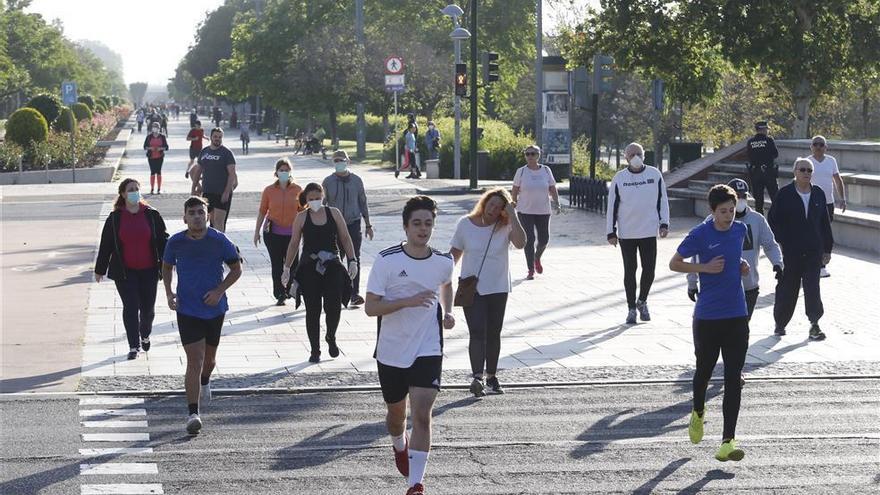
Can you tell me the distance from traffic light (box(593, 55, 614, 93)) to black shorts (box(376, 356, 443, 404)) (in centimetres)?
2209

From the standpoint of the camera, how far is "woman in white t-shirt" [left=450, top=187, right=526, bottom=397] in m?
10.6

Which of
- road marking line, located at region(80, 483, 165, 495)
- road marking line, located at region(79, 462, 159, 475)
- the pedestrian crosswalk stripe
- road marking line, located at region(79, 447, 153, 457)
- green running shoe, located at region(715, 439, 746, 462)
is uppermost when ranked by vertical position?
green running shoe, located at region(715, 439, 746, 462)

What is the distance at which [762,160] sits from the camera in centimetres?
2433

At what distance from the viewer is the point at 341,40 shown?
60250 millimetres

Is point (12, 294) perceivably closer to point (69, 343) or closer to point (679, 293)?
point (69, 343)

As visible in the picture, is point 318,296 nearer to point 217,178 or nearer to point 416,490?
point 416,490

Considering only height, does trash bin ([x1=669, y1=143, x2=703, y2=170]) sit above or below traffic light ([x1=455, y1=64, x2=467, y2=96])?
below

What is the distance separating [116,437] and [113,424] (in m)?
0.44

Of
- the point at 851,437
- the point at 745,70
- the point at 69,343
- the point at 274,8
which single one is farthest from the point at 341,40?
the point at 851,437

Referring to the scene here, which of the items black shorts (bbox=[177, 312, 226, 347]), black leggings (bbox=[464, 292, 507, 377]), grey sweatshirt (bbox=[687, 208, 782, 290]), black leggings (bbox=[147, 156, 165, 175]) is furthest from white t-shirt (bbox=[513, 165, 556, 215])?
black leggings (bbox=[147, 156, 165, 175])

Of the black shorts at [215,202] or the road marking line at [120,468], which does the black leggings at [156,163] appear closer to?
the black shorts at [215,202]

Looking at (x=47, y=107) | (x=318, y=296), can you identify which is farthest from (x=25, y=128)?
(x=318, y=296)

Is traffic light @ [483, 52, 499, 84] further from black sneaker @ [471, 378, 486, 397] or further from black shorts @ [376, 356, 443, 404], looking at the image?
black shorts @ [376, 356, 443, 404]

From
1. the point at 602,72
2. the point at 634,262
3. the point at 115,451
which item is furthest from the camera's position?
the point at 602,72
